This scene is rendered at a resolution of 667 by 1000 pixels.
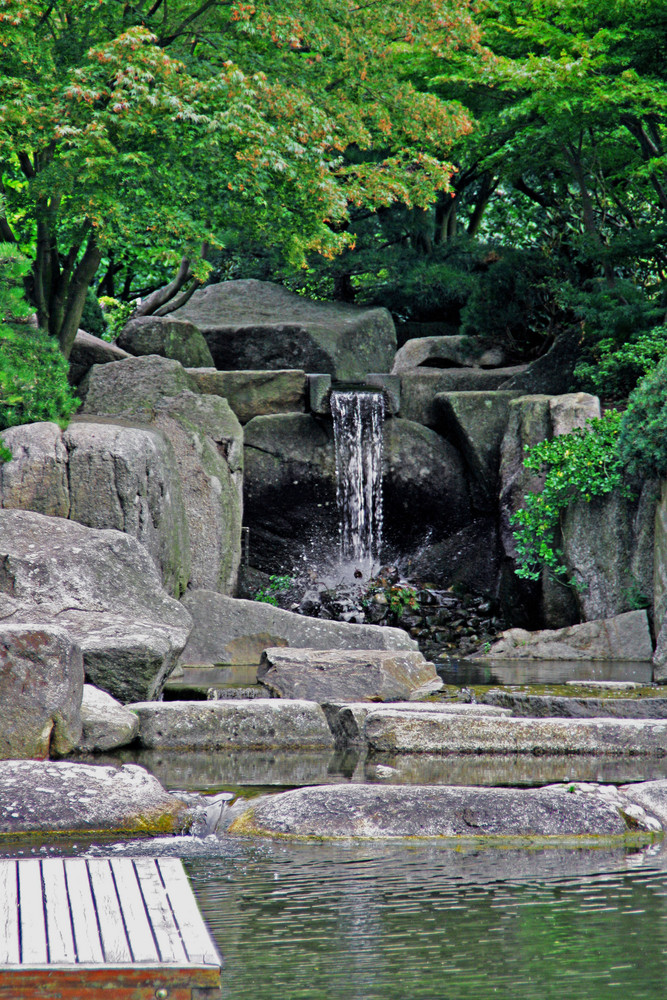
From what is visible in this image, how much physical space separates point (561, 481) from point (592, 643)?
7.20 ft

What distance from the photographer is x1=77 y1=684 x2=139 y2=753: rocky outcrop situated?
6.92 m

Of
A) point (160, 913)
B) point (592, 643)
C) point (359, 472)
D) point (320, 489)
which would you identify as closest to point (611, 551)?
point (592, 643)

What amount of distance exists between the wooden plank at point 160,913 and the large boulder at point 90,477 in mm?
8195

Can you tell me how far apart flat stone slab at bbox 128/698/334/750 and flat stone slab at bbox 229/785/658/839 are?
88.9 inches

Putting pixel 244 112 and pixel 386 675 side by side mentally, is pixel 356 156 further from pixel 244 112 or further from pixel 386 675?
pixel 386 675

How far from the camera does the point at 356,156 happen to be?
735 inches

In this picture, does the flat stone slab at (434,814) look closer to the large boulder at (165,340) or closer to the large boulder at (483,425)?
the large boulder at (483,425)

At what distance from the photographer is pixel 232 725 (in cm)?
763

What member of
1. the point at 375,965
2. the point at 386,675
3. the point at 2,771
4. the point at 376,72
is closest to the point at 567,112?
the point at 376,72

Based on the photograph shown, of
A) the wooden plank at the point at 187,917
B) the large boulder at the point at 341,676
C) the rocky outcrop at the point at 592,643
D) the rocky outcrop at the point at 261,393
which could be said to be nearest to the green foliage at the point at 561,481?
the rocky outcrop at the point at 592,643

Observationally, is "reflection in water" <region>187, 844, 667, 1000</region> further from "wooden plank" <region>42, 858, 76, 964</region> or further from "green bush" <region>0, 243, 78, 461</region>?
"green bush" <region>0, 243, 78, 461</region>

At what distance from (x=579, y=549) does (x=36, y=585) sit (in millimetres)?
7349

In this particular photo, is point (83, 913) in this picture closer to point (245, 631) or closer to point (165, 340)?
point (245, 631)

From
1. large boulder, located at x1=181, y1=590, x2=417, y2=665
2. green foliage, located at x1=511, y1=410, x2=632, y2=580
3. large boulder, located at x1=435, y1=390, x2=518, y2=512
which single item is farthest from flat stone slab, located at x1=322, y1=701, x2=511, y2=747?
large boulder, located at x1=435, y1=390, x2=518, y2=512
